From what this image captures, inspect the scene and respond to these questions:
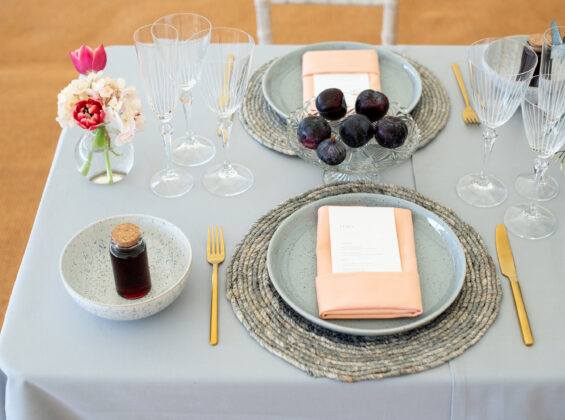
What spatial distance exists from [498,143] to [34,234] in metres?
0.85

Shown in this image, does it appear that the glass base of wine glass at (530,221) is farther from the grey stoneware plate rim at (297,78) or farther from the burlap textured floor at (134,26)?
the burlap textured floor at (134,26)

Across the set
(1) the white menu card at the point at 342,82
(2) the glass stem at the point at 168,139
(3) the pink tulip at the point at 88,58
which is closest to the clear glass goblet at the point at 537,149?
(1) the white menu card at the point at 342,82

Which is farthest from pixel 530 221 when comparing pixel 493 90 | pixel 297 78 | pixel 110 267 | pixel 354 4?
pixel 354 4

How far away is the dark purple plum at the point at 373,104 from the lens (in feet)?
3.71

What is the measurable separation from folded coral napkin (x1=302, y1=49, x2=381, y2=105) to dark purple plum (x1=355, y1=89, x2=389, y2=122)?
0.22 m

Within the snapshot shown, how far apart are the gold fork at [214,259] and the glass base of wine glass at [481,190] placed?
426mm

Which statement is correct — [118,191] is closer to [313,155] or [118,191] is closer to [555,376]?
[313,155]

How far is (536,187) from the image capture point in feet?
3.88

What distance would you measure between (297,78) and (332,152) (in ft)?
1.35

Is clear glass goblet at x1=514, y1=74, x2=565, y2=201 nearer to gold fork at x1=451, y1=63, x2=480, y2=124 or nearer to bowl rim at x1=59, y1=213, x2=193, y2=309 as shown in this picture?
gold fork at x1=451, y1=63, x2=480, y2=124

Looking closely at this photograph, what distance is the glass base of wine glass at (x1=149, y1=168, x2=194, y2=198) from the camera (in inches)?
46.8

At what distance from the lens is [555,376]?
0.90m

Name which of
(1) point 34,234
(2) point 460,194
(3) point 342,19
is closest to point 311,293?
(2) point 460,194

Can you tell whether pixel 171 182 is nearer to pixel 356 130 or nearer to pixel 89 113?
pixel 89 113
